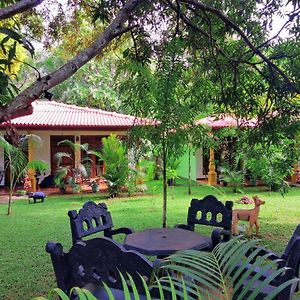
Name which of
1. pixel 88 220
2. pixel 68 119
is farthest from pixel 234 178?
pixel 88 220

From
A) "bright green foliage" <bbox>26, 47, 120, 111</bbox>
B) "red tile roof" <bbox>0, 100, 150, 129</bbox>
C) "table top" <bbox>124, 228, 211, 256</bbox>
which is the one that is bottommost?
"table top" <bbox>124, 228, 211, 256</bbox>

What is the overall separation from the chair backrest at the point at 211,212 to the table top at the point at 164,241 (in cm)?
39

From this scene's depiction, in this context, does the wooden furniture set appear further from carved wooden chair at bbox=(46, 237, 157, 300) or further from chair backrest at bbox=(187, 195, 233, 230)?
chair backrest at bbox=(187, 195, 233, 230)

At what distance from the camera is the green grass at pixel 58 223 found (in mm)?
5250

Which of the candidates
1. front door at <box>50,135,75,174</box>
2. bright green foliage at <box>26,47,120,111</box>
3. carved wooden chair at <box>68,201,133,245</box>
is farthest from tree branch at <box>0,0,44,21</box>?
bright green foliage at <box>26,47,120,111</box>

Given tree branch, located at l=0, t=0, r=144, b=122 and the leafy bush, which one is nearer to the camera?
tree branch, located at l=0, t=0, r=144, b=122

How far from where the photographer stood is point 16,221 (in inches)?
374

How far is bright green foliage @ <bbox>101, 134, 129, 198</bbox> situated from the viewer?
1330 centimetres

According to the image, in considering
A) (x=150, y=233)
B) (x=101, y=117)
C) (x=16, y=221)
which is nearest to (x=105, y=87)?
(x=101, y=117)

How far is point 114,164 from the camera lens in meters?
13.5

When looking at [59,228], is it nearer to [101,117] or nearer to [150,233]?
[150,233]

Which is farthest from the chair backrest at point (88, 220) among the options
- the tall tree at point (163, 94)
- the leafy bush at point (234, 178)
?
the leafy bush at point (234, 178)

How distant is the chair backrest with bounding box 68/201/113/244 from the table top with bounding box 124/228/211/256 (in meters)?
0.37

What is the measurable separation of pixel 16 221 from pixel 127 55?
230 inches
